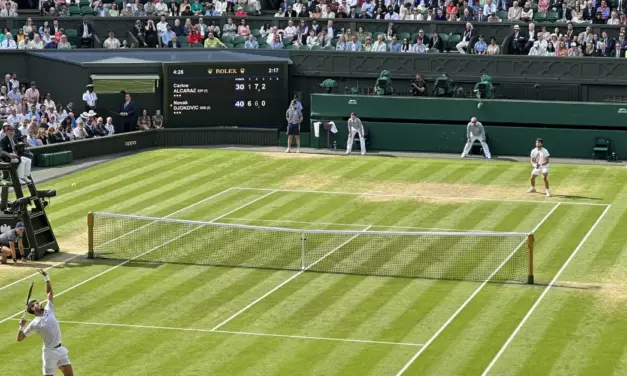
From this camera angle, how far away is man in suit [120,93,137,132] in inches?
2244

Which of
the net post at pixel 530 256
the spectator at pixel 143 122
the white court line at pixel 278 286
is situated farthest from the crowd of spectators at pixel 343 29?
the net post at pixel 530 256

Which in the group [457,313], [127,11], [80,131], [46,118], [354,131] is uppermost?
[127,11]

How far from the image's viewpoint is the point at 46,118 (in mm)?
54094

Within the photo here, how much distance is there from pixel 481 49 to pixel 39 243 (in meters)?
26.8

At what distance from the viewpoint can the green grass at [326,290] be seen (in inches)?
1126

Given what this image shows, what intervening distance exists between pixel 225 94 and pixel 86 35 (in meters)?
7.48

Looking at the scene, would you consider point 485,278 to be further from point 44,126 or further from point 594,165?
point 44,126

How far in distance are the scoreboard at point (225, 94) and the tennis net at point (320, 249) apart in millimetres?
16933

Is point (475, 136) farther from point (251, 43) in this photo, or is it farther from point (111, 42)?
point (111, 42)

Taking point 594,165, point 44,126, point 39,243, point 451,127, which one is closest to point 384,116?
point 451,127

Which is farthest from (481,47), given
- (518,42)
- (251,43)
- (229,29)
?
(229,29)

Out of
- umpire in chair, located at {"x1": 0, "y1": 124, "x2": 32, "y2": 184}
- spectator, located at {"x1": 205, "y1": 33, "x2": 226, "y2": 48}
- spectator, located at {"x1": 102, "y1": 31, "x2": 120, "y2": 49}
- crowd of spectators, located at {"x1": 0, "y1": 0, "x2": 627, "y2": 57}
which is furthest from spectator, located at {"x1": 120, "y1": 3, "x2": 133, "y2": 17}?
umpire in chair, located at {"x1": 0, "y1": 124, "x2": 32, "y2": 184}

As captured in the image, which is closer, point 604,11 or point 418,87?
point 418,87

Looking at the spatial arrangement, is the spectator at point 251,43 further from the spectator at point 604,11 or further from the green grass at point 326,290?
the spectator at point 604,11
